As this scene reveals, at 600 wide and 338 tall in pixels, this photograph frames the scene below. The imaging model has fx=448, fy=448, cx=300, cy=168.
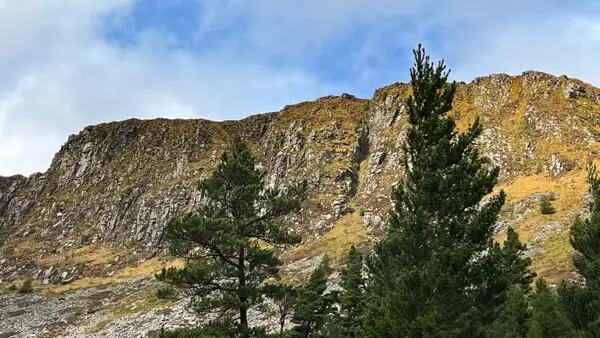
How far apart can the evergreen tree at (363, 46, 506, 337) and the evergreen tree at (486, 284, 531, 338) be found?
22.2 inches

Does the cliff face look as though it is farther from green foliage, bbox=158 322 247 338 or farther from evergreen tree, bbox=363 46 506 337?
green foliage, bbox=158 322 247 338

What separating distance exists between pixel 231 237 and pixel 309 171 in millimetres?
72451

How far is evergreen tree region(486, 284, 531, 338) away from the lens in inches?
574

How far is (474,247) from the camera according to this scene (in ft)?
47.2

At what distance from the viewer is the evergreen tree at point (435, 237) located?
483 inches

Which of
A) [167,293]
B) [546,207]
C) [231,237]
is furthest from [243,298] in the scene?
[546,207]

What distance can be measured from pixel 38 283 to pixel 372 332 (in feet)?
283

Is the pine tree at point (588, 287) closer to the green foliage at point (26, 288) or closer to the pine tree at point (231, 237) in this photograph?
the pine tree at point (231, 237)

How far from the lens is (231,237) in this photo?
1538cm

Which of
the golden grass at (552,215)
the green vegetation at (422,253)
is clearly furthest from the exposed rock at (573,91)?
the green vegetation at (422,253)

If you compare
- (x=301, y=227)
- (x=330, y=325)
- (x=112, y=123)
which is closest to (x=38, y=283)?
(x=301, y=227)

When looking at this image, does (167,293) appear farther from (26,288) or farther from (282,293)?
(26,288)

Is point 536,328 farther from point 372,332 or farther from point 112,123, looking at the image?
point 112,123

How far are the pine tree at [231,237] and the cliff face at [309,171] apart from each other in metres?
23.8
